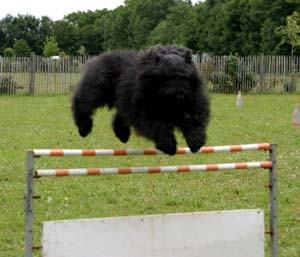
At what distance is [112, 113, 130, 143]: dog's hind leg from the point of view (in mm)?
5746

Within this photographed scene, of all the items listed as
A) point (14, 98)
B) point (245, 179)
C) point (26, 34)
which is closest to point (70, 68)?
point (14, 98)

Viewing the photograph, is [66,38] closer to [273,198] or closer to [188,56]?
[273,198]

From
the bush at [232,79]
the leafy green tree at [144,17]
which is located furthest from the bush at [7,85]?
the leafy green tree at [144,17]

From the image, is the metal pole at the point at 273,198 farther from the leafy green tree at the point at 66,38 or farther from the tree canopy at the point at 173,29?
the leafy green tree at the point at 66,38

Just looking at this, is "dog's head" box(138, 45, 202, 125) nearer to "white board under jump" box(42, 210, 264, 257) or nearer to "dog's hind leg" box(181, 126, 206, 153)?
"dog's hind leg" box(181, 126, 206, 153)

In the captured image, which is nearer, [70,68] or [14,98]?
[14,98]

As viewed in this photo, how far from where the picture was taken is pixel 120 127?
5875 mm

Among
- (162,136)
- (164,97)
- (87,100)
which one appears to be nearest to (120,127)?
(87,100)

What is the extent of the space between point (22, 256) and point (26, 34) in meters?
78.9

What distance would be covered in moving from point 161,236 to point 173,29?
7180cm

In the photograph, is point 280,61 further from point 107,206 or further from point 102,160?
point 107,206

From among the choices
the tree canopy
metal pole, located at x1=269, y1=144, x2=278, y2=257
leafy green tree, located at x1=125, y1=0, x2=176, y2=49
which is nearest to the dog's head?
metal pole, located at x1=269, y1=144, x2=278, y2=257

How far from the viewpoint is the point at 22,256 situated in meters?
5.90

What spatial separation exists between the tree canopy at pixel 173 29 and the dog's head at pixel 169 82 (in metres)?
46.1
